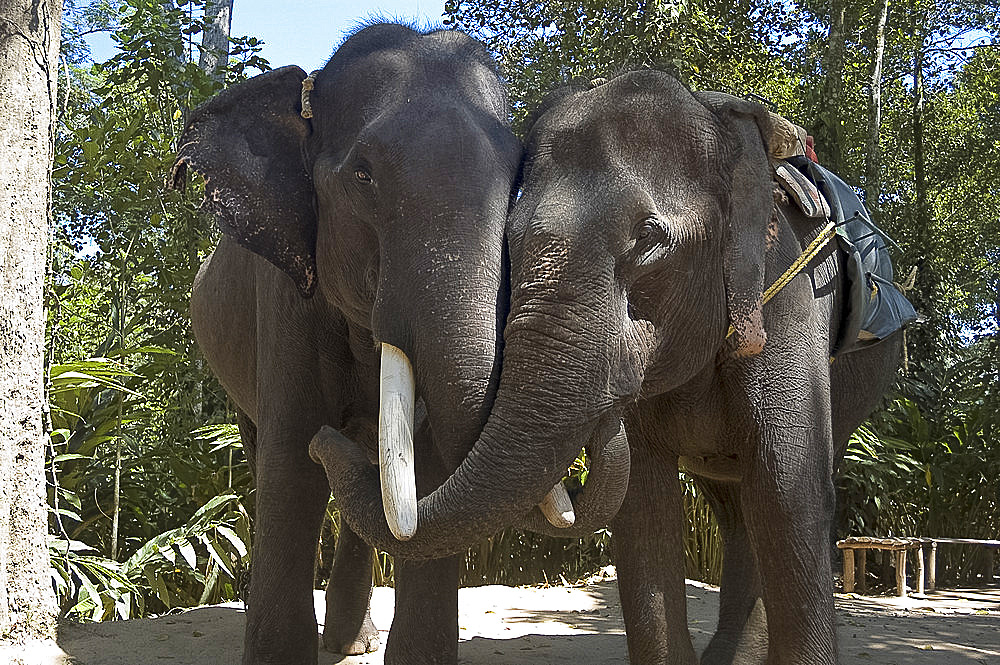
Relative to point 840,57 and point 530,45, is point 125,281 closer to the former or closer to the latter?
point 530,45

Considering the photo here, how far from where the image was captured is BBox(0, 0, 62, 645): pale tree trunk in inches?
146

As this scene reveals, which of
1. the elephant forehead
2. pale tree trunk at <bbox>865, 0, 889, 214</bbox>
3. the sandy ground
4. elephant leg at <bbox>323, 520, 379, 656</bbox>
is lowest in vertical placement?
the sandy ground

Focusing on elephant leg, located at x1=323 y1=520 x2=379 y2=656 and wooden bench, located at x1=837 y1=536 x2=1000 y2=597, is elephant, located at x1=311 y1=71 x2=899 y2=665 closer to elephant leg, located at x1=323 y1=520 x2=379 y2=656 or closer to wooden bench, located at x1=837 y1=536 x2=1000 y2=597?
elephant leg, located at x1=323 y1=520 x2=379 y2=656

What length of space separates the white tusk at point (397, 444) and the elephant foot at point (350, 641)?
2.90 metres

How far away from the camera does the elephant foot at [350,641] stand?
5383 mm

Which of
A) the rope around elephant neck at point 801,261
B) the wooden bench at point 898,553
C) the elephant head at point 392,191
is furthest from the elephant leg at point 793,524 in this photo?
the wooden bench at point 898,553

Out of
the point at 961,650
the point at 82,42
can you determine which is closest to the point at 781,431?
the point at 961,650

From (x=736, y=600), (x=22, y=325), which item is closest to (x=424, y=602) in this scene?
(x=22, y=325)

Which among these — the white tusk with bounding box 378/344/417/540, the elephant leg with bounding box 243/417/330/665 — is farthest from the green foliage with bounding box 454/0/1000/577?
the white tusk with bounding box 378/344/417/540

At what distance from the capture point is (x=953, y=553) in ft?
36.9

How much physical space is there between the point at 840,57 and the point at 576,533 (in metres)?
9.86

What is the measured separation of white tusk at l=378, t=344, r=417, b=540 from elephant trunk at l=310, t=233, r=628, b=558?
0.06 m

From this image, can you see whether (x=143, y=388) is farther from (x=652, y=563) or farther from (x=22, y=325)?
(x=652, y=563)

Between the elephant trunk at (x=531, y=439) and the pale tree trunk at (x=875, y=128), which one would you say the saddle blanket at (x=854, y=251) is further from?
the pale tree trunk at (x=875, y=128)
